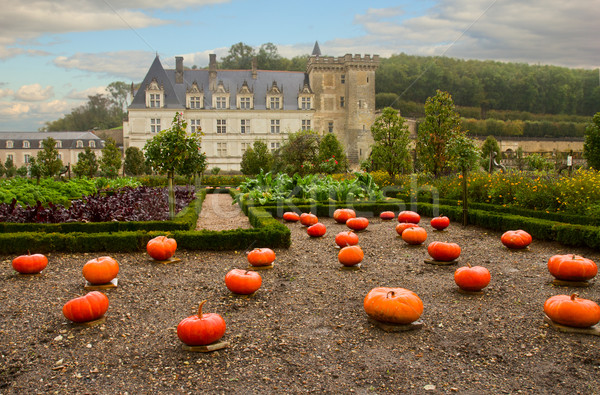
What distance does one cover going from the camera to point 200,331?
3670mm

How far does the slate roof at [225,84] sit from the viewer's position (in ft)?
132

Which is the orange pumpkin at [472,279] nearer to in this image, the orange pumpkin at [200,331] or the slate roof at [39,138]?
the orange pumpkin at [200,331]

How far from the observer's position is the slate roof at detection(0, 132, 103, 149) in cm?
5003

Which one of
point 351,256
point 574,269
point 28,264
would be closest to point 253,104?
point 351,256

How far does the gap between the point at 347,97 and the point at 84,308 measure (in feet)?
135

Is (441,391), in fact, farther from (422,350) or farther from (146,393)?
(146,393)

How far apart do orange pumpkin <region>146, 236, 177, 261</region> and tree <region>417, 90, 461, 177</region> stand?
1274 centimetres

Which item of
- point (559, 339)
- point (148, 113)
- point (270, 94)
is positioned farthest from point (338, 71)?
point (559, 339)

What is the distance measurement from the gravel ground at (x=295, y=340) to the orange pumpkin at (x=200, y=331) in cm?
12

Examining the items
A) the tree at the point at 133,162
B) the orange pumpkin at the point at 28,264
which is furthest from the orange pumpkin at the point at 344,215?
the tree at the point at 133,162

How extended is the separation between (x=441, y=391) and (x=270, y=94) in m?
40.3

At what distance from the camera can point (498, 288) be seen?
5.41 m

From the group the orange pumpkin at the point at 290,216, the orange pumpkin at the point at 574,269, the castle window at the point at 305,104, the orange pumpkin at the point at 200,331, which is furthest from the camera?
the castle window at the point at 305,104

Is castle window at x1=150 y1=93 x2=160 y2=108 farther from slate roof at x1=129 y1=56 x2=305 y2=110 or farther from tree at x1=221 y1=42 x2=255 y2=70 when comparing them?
tree at x1=221 y1=42 x2=255 y2=70
